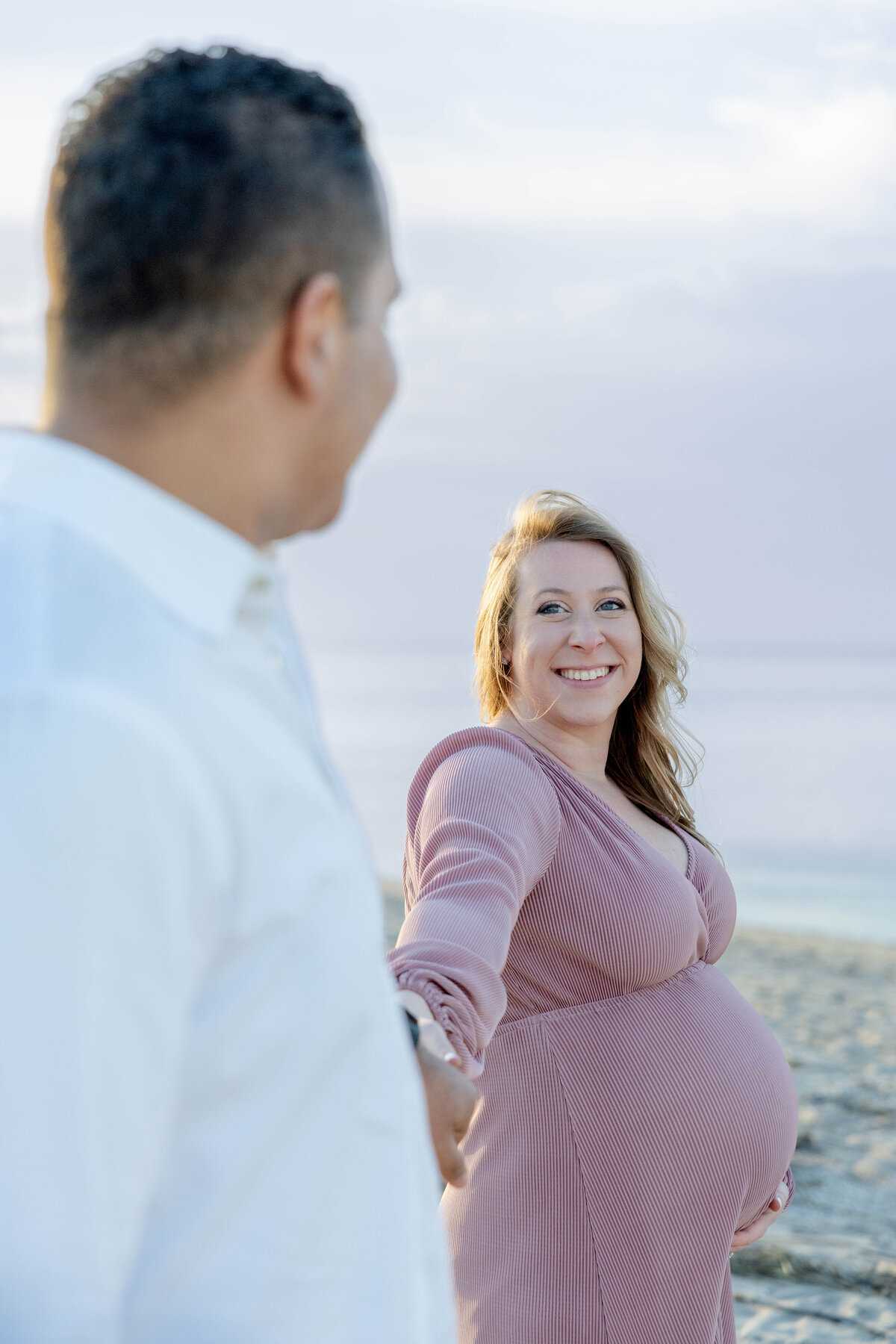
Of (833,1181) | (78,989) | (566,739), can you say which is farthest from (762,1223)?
(833,1181)

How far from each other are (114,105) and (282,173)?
15cm

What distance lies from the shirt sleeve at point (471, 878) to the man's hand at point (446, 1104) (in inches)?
7.7

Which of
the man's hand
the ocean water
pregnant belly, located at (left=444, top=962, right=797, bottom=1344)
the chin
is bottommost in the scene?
the ocean water

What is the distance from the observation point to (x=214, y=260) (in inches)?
38.3

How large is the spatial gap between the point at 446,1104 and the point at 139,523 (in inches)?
33.0

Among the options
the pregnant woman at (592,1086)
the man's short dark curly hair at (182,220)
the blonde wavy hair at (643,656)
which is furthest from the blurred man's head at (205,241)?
the blonde wavy hair at (643,656)

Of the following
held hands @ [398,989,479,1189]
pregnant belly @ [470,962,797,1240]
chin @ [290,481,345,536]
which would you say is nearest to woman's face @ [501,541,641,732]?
pregnant belly @ [470,962,797,1240]

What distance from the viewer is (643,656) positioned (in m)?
→ 2.88

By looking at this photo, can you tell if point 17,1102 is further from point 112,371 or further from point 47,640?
point 112,371

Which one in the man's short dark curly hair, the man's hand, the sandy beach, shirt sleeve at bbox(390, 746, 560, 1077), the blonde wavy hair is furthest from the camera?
the sandy beach

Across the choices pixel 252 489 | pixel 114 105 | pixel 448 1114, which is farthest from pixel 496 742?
pixel 114 105

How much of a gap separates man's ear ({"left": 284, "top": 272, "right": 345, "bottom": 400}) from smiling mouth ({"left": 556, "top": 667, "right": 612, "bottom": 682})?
1.66 metres

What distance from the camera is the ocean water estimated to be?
15094 millimetres

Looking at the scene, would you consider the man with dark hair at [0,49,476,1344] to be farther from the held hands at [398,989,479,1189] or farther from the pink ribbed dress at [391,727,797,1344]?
the pink ribbed dress at [391,727,797,1344]
